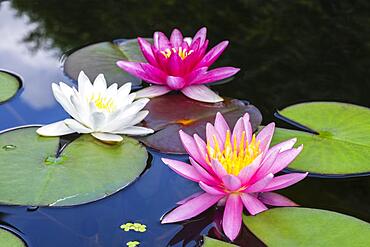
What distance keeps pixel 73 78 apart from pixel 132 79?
210mm

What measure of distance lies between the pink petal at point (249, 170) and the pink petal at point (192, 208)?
0.32 ft

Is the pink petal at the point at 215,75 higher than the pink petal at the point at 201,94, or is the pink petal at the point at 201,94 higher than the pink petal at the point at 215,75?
the pink petal at the point at 215,75

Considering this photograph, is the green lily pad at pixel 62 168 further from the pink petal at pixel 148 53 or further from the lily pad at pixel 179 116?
the pink petal at pixel 148 53

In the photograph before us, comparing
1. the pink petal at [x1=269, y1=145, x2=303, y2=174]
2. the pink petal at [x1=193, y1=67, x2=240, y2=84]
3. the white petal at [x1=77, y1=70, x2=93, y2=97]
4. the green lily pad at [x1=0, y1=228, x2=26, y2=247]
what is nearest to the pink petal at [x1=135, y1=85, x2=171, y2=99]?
the pink petal at [x1=193, y1=67, x2=240, y2=84]

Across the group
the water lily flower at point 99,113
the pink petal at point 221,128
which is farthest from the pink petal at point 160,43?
the pink petal at point 221,128

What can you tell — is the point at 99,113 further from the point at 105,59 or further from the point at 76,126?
the point at 105,59

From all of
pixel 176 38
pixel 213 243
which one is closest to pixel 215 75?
pixel 176 38

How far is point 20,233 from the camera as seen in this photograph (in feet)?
4.78

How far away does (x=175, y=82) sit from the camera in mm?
2025

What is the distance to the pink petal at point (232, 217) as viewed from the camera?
144 centimetres

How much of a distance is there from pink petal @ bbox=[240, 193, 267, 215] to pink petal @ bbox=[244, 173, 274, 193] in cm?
2

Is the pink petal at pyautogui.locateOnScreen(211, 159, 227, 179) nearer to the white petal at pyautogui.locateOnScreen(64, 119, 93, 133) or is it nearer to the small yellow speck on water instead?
the small yellow speck on water

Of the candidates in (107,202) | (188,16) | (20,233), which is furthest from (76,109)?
(188,16)

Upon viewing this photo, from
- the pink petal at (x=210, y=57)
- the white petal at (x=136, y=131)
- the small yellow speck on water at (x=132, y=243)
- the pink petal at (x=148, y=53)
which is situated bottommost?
the small yellow speck on water at (x=132, y=243)
